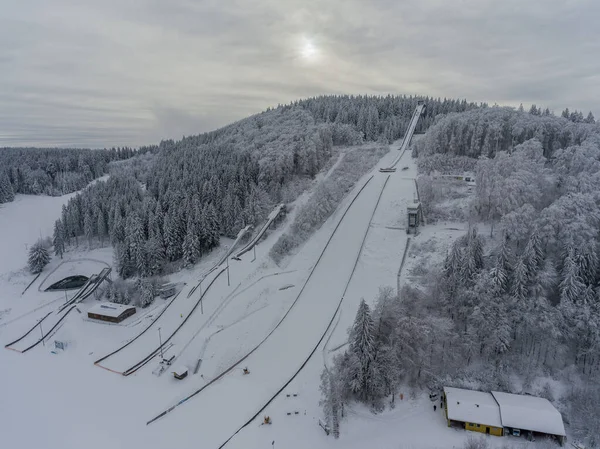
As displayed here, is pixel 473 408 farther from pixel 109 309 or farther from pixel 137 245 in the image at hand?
pixel 137 245

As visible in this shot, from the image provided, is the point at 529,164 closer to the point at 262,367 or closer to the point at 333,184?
the point at 333,184

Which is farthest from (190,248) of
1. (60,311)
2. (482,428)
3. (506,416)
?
(506,416)

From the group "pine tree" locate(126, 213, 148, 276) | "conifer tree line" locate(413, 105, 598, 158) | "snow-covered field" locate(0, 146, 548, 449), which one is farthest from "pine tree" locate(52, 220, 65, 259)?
"conifer tree line" locate(413, 105, 598, 158)

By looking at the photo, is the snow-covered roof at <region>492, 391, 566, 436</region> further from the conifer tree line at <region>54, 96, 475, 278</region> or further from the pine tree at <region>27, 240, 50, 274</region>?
the pine tree at <region>27, 240, 50, 274</region>

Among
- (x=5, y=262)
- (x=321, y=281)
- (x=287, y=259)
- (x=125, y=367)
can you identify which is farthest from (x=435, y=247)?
(x=5, y=262)

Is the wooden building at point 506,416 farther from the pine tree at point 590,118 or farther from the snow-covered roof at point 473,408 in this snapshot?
the pine tree at point 590,118
